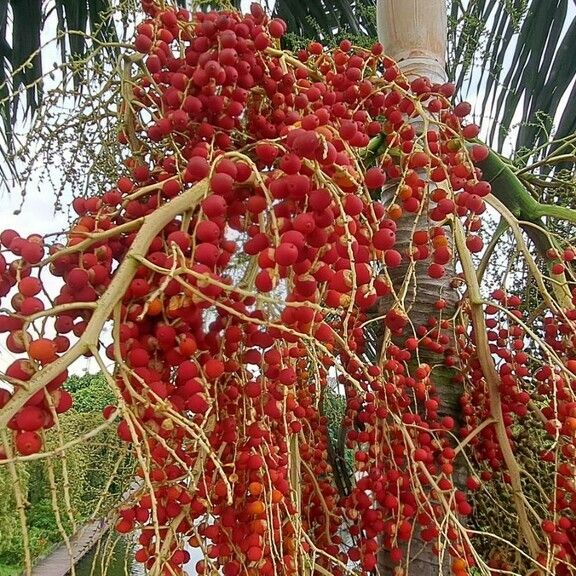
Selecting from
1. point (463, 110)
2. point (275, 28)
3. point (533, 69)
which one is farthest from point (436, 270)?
point (533, 69)

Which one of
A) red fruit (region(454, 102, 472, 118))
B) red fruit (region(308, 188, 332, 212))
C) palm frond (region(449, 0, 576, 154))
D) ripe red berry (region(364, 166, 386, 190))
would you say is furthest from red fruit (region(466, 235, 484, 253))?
palm frond (region(449, 0, 576, 154))

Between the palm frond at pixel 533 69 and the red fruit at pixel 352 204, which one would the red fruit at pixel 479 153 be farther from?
the palm frond at pixel 533 69

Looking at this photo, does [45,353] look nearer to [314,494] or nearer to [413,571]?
[314,494]

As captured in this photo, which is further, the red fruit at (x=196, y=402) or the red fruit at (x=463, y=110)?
the red fruit at (x=463, y=110)

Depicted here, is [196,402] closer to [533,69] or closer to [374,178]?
[374,178]

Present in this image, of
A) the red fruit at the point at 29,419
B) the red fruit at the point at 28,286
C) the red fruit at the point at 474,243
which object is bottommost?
the red fruit at the point at 29,419

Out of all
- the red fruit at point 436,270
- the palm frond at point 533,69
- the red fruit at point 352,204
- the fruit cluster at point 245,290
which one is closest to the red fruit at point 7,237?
the fruit cluster at point 245,290

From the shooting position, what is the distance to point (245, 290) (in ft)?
1.41

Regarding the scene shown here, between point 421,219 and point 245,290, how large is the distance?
1.55 feet

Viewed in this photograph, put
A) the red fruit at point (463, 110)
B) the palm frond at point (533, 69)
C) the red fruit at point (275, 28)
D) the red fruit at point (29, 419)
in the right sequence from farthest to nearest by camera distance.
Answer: the palm frond at point (533, 69) → the red fruit at point (463, 110) → the red fruit at point (275, 28) → the red fruit at point (29, 419)

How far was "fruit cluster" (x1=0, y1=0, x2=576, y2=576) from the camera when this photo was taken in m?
0.39

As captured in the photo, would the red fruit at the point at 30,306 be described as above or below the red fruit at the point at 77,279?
below

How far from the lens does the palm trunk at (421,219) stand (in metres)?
0.76

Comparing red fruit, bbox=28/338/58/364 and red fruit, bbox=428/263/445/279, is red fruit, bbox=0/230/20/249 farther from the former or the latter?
red fruit, bbox=428/263/445/279
